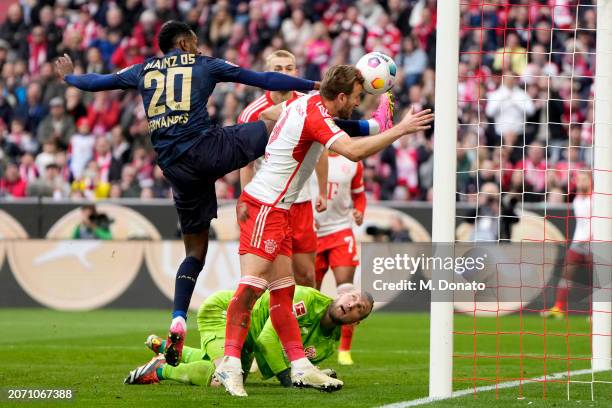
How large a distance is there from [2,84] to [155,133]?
14916mm

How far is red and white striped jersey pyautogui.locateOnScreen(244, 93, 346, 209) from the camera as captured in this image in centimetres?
791

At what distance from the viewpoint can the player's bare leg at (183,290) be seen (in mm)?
8141

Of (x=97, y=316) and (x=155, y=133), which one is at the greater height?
(x=155, y=133)

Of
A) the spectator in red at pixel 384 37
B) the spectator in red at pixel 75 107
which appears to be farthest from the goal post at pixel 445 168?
the spectator in red at pixel 75 107

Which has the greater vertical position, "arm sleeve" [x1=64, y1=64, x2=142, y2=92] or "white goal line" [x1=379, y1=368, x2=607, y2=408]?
"arm sleeve" [x1=64, y1=64, x2=142, y2=92]

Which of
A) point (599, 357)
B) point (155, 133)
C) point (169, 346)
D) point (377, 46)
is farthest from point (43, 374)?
point (377, 46)

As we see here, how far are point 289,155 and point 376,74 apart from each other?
826 mm

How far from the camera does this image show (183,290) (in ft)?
28.4

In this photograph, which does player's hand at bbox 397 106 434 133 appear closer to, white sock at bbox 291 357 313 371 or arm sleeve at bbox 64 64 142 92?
white sock at bbox 291 357 313 371

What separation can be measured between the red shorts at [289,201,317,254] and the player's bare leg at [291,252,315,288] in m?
0.05

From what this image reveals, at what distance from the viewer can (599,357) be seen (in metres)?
9.50

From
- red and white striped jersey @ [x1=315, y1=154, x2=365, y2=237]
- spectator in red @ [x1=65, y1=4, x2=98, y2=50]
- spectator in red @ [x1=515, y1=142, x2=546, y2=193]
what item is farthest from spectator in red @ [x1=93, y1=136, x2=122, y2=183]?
red and white striped jersey @ [x1=315, y1=154, x2=365, y2=237]

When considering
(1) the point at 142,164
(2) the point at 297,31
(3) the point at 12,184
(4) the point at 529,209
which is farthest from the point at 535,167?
(3) the point at 12,184

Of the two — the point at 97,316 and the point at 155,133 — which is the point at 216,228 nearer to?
the point at 97,316
